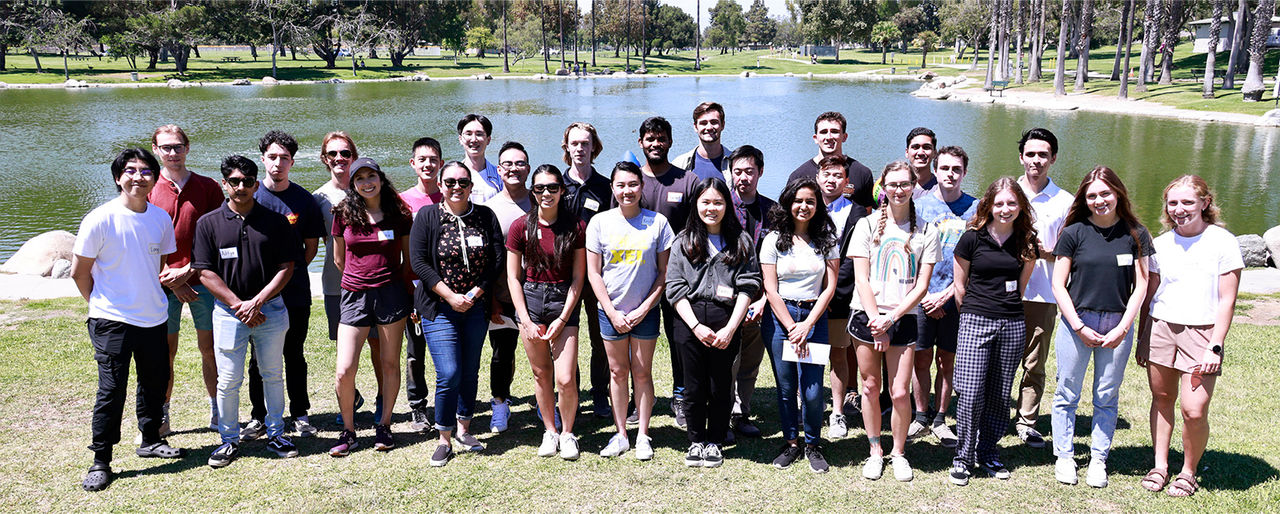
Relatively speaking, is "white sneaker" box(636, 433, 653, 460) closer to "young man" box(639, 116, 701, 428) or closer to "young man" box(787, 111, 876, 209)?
"young man" box(639, 116, 701, 428)

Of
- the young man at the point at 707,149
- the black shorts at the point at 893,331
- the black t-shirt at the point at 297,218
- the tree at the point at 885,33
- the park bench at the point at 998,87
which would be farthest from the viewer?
the tree at the point at 885,33

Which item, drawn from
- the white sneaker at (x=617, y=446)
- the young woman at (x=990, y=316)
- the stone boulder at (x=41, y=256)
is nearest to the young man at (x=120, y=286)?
the white sneaker at (x=617, y=446)

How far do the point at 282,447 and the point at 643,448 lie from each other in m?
2.40

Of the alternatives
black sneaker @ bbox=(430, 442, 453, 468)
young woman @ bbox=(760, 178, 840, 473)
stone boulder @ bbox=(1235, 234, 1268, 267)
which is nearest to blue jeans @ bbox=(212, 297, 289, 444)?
black sneaker @ bbox=(430, 442, 453, 468)

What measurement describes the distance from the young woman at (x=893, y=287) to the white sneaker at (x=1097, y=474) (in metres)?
1.07

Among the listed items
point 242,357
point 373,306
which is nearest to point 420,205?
point 373,306

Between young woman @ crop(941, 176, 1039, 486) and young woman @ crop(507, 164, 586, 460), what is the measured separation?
246 centimetres

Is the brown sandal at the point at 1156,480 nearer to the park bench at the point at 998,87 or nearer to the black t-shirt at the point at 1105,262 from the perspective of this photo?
the black t-shirt at the point at 1105,262

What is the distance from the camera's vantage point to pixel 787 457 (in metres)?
5.21

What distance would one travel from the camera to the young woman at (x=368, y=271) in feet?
17.1

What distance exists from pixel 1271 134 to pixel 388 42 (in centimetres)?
6855

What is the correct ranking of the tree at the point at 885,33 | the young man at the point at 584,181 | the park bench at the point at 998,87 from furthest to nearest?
1. the tree at the point at 885,33
2. the park bench at the point at 998,87
3. the young man at the point at 584,181

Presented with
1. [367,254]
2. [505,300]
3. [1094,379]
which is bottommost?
[1094,379]

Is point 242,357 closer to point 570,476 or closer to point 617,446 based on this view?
point 570,476
